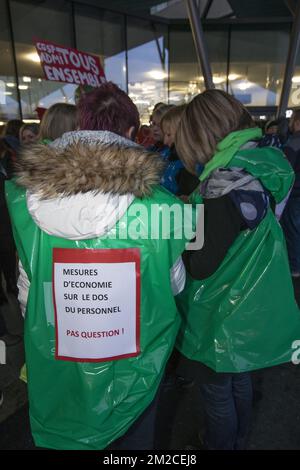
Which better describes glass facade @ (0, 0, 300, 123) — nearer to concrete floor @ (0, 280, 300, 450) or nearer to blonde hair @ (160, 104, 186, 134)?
blonde hair @ (160, 104, 186, 134)

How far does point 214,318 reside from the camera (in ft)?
4.80

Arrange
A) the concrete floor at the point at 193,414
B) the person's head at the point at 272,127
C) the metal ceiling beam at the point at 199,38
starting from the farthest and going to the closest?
1. the metal ceiling beam at the point at 199,38
2. the person's head at the point at 272,127
3. the concrete floor at the point at 193,414

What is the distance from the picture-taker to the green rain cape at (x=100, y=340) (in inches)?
45.8

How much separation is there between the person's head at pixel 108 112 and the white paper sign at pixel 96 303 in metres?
0.49

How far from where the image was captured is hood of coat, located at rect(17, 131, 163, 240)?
3.58 ft

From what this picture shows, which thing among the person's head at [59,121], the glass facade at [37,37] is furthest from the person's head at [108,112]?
the glass facade at [37,37]

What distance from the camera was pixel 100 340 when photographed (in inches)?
47.7

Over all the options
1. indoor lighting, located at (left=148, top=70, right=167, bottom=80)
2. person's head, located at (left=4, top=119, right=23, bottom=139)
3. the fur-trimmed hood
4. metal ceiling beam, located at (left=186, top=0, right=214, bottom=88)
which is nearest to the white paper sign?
the fur-trimmed hood

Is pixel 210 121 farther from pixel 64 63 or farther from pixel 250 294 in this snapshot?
pixel 64 63

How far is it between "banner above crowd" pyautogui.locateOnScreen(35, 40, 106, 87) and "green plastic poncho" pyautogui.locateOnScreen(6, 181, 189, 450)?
419cm

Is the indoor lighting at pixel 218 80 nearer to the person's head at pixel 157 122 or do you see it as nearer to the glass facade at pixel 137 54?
the glass facade at pixel 137 54

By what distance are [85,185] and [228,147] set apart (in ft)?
1.99

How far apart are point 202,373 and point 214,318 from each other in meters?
0.27

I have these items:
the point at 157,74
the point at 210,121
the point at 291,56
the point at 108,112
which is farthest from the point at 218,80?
the point at 108,112
